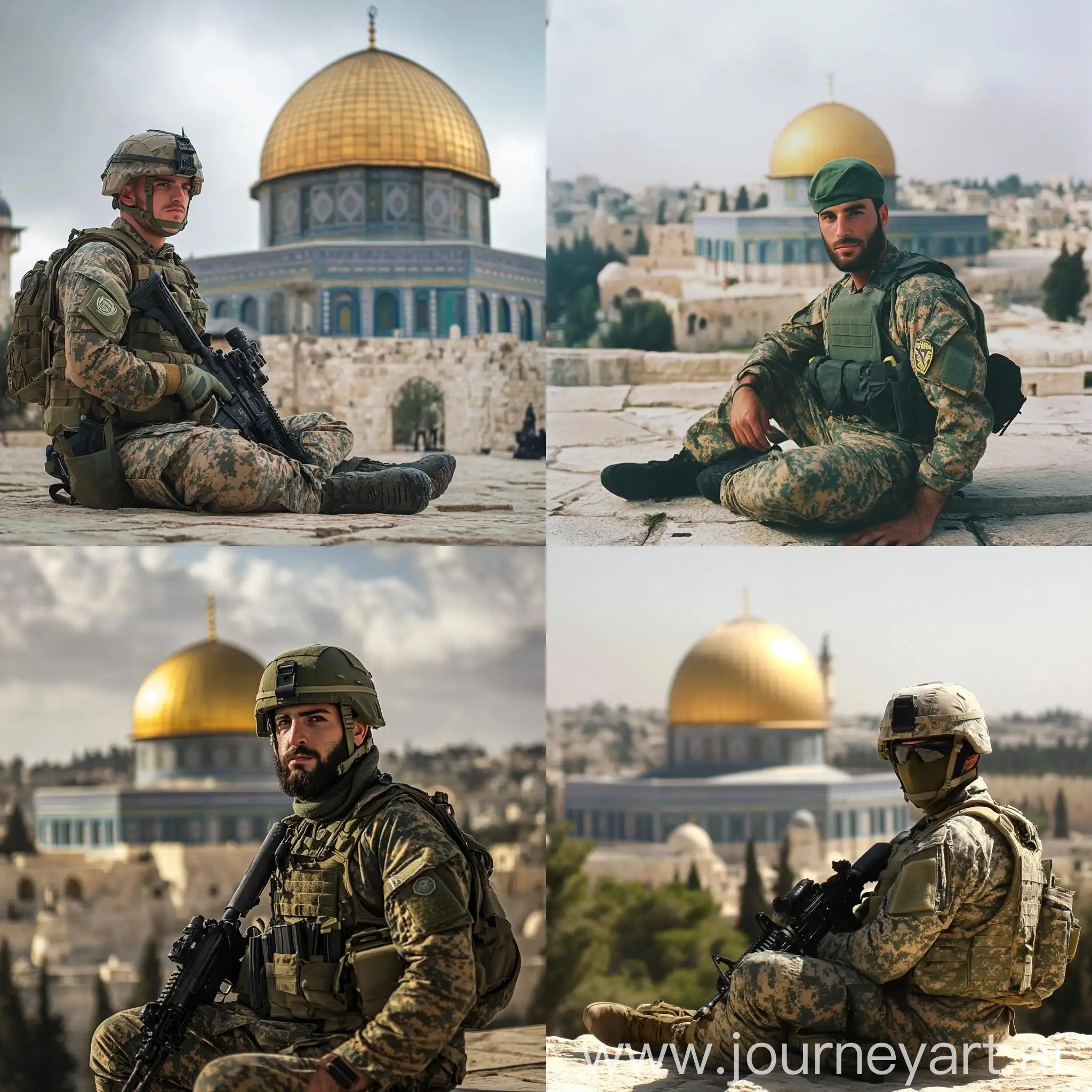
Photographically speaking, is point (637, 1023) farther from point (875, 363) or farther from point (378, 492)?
point (875, 363)

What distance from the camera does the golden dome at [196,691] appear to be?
15.1m

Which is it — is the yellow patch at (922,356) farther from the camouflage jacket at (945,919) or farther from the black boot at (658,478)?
the camouflage jacket at (945,919)

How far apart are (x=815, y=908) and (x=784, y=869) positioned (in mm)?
8959

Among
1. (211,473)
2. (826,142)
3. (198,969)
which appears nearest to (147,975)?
(211,473)

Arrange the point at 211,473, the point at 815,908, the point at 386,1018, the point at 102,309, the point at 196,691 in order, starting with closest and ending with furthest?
1. the point at 386,1018
2. the point at 815,908
3. the point at 102,309
4. the point at 211,473
5. the point at 196,691

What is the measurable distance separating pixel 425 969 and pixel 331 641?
9194 mm

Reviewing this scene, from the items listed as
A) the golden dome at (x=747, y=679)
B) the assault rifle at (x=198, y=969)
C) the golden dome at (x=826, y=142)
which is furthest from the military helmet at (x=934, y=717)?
the golden dome at (x=747, y=679)

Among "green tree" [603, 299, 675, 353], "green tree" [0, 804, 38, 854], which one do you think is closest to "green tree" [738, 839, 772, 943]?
"green tree" [603, 299, 675, 353]

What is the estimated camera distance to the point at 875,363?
1059 centimetres

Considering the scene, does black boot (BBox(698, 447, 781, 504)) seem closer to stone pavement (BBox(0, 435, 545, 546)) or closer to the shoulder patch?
stone pavement (BBox(0, 435, 545, 546))

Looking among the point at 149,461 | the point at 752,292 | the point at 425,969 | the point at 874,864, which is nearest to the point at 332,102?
the point at 752,292

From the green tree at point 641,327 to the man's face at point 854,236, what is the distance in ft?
7.73

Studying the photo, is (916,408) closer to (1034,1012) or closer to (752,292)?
(752,292)

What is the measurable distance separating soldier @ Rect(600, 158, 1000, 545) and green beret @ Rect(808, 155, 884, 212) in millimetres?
11
